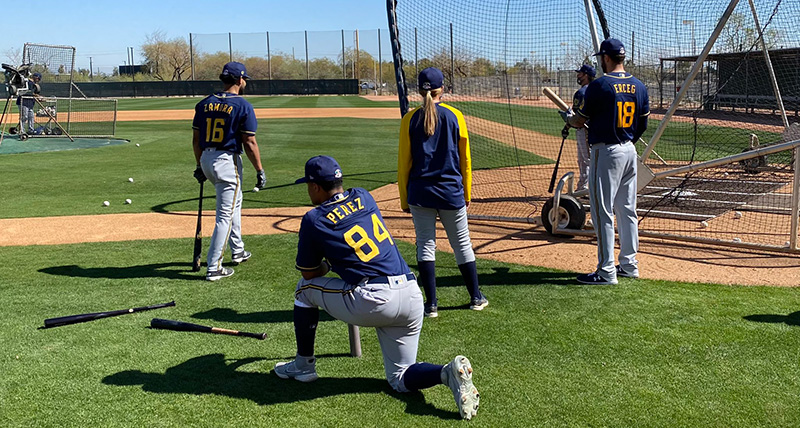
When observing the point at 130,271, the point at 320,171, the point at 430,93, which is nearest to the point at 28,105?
the point at 130,271

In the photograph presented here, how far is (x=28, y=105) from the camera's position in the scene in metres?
A: 18.6

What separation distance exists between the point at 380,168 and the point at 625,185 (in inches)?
331

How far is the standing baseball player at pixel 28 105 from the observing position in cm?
1767

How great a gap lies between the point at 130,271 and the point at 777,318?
5.74m

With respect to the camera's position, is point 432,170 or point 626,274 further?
point 626,274

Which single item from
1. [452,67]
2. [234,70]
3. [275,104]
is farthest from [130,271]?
[275,104]

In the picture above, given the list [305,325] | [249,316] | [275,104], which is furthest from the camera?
[275,104]

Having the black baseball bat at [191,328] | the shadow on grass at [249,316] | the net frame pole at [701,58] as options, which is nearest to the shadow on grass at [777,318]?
the net frame pole at [701,58]

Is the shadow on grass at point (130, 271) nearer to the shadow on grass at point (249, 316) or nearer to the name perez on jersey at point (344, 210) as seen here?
the shadow on grass at point (249, 316)

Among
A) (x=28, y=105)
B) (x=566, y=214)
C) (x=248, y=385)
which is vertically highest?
(x=28, y=105)

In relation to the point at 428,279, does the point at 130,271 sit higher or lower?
lower

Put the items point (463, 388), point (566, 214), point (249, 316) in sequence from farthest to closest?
point (566, 214) → point (249, 316) → point (463, 388)

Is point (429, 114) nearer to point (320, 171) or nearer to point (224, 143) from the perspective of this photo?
point (320, 171)

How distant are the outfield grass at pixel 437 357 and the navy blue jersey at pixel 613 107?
4.45 feet
